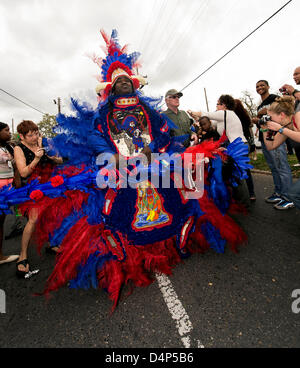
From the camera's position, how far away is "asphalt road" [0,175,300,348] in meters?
1.31

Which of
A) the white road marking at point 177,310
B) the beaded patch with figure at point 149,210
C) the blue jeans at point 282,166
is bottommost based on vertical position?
the white road marking at point 177,310

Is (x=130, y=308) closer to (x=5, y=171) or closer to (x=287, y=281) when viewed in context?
(x=287, y=281)

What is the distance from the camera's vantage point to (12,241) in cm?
341

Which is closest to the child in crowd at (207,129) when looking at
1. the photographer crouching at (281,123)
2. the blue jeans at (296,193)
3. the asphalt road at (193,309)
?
the photographer crouching at (281,123)

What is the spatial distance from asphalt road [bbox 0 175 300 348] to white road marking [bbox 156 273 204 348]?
3 centimetres

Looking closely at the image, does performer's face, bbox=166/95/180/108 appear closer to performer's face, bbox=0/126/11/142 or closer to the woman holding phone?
the woman holding phone

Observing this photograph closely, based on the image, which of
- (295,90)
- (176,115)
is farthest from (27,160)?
(295,90)

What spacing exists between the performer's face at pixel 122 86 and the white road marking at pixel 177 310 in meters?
1.92

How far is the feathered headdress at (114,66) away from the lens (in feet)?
6.98

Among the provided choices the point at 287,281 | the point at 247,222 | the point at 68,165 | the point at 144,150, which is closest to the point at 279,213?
the point at 247,222

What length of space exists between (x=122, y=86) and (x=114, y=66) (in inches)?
10.4

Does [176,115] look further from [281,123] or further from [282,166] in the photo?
[282,166]

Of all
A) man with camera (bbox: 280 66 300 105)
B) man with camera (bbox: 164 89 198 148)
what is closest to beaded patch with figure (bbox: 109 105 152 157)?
man with camera (bbox: 164 89 198 148)

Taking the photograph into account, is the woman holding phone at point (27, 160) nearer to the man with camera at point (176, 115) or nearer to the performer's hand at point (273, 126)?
the man with camera at point (176, 115)
